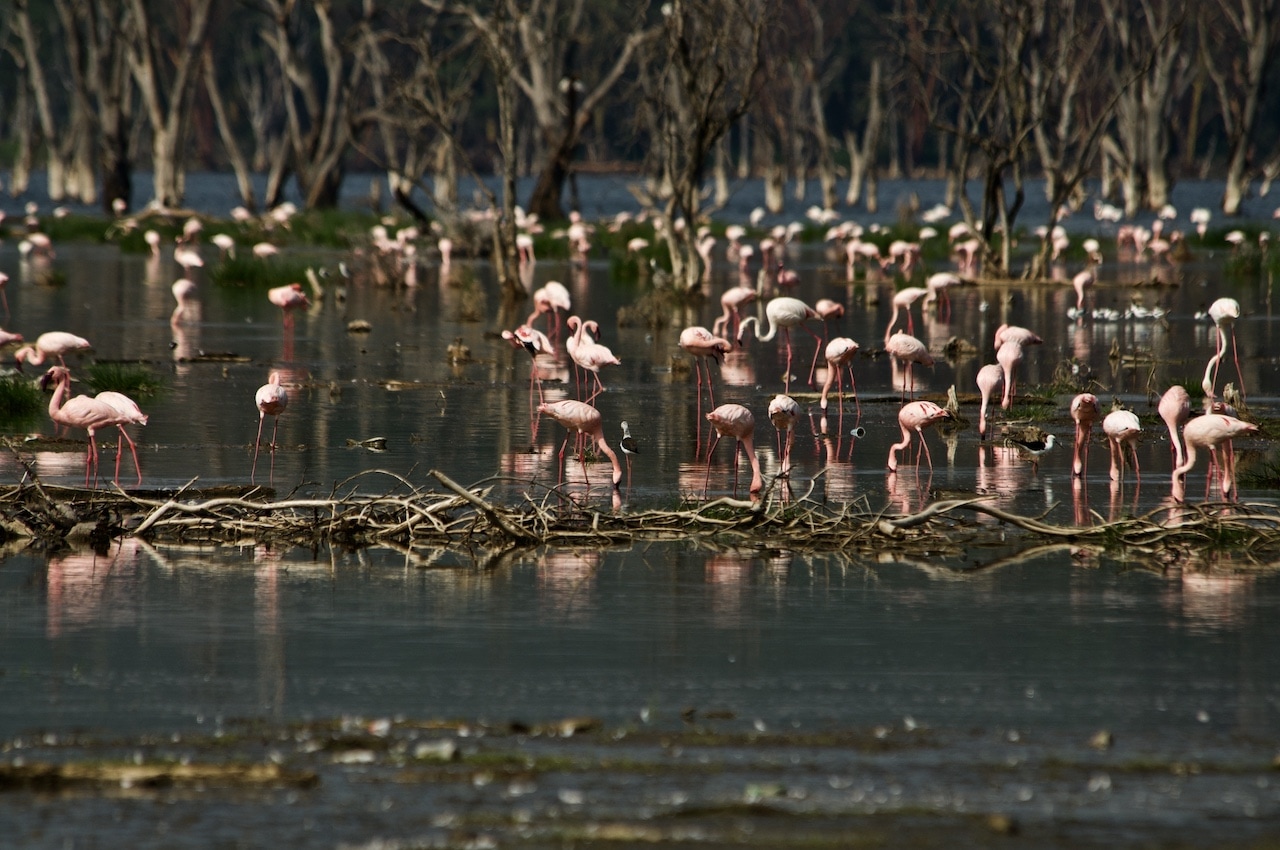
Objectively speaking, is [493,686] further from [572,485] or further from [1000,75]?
[1000,75]

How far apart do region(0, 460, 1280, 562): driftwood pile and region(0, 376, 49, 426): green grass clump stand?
4.25 meters

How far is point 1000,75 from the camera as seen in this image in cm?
2977

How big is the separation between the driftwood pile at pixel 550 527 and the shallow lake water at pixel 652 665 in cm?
15

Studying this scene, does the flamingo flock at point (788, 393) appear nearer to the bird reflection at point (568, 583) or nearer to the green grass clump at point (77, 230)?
the bird reflection at point (568, 583)

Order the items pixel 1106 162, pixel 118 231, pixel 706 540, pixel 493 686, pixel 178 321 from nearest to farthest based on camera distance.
→ pixel 493 686
pixel 706 540
pixel 178 321
pixel 118 231
pixel 1106 162

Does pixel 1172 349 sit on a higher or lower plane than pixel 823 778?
higher

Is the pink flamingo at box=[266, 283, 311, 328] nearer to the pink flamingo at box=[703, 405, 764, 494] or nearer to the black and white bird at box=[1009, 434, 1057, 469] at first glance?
the black and white bird at box=[1009, 434, 1057, 469]

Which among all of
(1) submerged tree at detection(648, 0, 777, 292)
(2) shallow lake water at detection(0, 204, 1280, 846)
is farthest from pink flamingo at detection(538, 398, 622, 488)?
(1) submerged tree at detection(648, 0, 777, 292)

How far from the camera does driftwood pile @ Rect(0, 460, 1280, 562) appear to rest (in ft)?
28.2

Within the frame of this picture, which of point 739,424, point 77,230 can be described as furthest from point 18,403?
point 77,230

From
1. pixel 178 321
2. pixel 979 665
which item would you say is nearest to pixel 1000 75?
pixel 178 321

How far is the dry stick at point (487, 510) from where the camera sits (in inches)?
325

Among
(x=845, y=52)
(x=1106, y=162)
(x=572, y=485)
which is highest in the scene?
(x=845, y=52)

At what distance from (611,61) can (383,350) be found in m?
80.9
